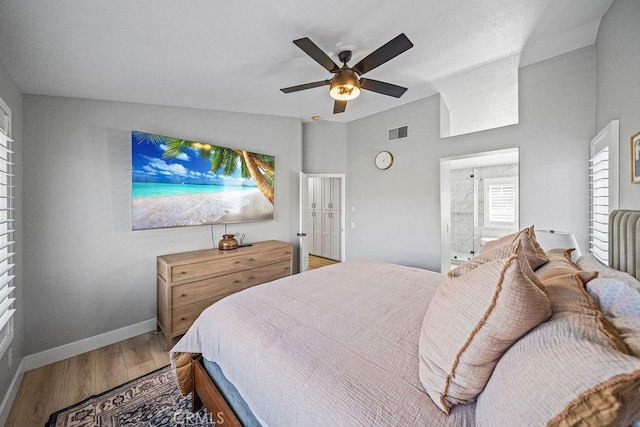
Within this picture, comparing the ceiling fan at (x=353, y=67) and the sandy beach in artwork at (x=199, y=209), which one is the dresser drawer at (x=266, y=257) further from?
the ceiling fan at (x=353, y=67)

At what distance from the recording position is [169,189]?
2770mm

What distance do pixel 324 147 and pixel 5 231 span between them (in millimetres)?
3777

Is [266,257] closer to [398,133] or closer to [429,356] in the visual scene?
[429,356]

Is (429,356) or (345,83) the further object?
(345,83)

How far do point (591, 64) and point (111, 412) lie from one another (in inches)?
193

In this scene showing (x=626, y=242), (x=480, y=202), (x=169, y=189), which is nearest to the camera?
(x=626, y=242)

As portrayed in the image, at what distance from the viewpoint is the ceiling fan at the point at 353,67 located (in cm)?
172

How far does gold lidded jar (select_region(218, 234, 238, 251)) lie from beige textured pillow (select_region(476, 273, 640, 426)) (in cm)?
284

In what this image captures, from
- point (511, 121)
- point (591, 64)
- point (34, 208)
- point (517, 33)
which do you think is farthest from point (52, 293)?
point (591, 64)

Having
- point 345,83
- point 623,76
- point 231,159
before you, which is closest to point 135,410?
point 231,159

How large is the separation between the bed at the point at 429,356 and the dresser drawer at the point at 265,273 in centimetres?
141

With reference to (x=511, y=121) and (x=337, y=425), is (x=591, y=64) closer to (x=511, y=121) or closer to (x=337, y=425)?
(x=511, y=121)

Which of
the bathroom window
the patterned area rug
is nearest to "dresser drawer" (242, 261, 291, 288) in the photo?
the patterned area rug

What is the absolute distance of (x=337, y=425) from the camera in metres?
0.82
